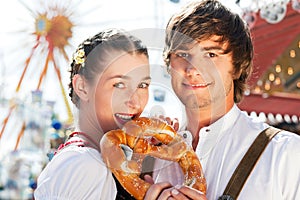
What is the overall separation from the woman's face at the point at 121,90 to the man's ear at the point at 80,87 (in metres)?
0.06

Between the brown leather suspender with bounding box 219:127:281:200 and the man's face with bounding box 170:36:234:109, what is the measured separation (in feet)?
0.82

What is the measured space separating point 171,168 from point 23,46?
88.2 inches

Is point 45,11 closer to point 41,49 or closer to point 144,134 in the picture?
point 41,49

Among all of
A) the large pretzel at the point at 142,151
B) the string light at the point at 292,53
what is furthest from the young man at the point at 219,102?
the string light at the point at 292,53

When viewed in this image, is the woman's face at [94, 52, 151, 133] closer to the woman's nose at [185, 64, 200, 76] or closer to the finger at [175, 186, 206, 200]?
the woman's nose at [185, 64, 200, 76]

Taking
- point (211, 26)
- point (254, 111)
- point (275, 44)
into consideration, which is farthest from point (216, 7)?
point (275, 44)

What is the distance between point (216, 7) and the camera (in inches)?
92.3

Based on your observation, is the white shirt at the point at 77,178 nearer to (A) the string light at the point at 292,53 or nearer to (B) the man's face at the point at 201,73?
(B) the man's face at the point at 201,73

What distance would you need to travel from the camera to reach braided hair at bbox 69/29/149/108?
2.05m

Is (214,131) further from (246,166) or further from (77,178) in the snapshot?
(77,178)

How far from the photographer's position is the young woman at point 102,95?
6.35ft

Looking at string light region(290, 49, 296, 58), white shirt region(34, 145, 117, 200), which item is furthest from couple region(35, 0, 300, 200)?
string light region(290, 49, 296, 58)

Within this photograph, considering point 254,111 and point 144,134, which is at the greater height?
point 144,134

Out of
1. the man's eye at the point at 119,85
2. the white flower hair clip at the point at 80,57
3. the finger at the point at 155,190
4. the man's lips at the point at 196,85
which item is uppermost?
the white flower hair clip at the point at 80,57
